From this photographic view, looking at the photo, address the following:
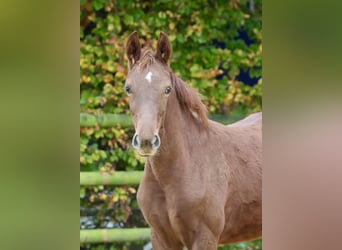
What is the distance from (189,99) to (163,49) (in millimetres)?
227

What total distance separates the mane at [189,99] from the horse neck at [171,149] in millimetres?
24

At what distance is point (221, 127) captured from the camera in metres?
2.28

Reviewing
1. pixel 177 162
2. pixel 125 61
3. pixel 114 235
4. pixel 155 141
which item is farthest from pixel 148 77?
pixel 114 235

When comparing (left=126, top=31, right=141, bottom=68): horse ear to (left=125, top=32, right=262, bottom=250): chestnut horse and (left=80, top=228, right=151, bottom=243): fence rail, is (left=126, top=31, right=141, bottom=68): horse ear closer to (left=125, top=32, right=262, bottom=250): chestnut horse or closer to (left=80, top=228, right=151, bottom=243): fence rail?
(left=125, top=32, right=262, bottom=250): chestnut horse

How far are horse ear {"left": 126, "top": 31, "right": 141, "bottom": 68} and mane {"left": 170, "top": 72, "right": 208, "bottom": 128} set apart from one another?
15cm

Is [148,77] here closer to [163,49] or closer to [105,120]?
[163,49]

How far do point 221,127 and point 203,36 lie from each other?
0.45 m

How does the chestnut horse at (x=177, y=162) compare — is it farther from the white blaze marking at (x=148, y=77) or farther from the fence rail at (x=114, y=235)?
the fence rail at (x=114, y=235)

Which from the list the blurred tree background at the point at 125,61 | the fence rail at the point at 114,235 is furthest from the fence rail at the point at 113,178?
the fence rail at the point at 114,235

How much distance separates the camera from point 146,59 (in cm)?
187
